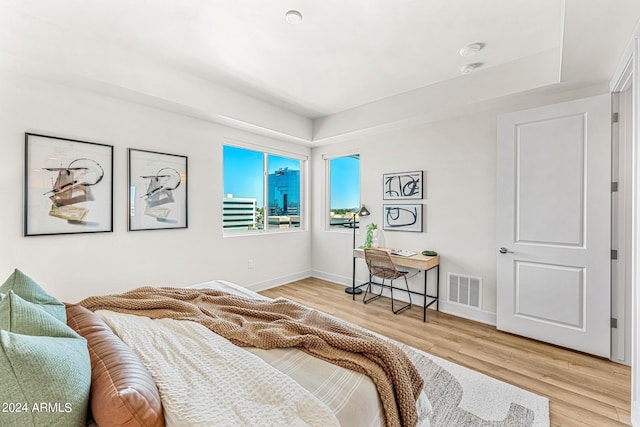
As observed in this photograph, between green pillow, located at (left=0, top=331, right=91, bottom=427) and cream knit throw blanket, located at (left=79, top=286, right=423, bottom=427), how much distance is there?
0.63 metres

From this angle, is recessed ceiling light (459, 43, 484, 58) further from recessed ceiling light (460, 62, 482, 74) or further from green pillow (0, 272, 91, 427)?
green pillow (0, 272, 91, 427)

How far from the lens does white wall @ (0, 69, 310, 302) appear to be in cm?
222

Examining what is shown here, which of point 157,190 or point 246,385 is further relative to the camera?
point 157,190

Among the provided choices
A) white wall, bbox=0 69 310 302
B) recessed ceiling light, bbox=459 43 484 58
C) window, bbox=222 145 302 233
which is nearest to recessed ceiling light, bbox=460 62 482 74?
recessed ceiling light, bbox=459 43 484 58

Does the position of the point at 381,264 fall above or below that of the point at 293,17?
below

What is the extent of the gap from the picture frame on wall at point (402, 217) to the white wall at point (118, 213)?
189 centimetres

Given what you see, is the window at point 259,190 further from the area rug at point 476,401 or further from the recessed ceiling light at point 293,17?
the area rug at point 476,401

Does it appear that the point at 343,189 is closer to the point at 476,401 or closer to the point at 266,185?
the point at 266,185

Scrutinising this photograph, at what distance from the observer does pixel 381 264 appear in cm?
354

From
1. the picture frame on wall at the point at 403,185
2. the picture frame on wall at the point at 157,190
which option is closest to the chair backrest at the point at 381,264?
the picture frame on wall at the point at 403,185

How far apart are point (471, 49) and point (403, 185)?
1676 mm

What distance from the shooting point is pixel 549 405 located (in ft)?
5.80

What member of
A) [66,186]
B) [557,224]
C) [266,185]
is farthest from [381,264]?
[66,186]

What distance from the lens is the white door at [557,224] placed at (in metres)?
2.31
